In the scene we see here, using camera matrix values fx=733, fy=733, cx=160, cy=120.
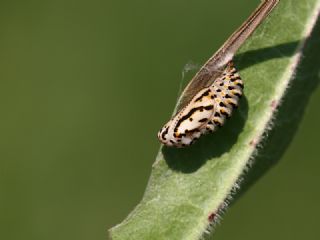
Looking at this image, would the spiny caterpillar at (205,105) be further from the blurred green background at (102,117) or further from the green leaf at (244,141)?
the blurred green background at (102,117)

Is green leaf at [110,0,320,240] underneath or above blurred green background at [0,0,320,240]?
above

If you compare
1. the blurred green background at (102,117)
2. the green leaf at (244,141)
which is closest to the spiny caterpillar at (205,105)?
the green leaf at (244,141)

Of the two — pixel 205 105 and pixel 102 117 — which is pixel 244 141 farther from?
pixel 102 117

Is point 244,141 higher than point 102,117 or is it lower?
higher

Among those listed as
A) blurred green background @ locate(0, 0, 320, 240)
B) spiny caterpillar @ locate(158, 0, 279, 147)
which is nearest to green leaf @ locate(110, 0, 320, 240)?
spiny caterpillar @ locate(158, 0, 279, 147)

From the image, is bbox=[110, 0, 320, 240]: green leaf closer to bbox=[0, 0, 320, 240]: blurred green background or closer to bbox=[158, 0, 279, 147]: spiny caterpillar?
bbox=[158, 0, 279, 147]: spiny caterpillar

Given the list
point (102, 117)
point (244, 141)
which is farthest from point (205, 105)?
point (102, 117)
